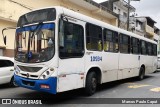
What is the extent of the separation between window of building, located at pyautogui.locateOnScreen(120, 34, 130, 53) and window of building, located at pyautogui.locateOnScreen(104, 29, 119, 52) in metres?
0.62

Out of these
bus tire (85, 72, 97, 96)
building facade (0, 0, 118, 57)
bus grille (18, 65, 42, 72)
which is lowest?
bus tire (85, 72, 97, 96)

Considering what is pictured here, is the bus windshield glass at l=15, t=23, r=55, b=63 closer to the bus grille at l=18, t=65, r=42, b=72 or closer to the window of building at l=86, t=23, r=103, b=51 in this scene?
the bus grille at l=18, t=65, r=42, b=72

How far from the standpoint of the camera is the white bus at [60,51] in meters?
7.01

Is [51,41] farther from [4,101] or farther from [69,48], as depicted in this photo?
[4,101]

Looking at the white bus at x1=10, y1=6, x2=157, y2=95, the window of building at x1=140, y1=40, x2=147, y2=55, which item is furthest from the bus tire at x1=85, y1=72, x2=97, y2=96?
the window of building at x1=140, y1=40, x2=147, y2=55

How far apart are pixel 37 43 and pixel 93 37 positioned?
251 cm

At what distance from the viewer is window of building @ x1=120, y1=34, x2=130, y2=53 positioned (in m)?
11.4

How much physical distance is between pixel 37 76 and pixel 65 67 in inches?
34.9

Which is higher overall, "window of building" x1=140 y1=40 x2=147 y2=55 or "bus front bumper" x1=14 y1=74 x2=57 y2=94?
"window of building" x1=140 y1=40 x2=147 y2=55

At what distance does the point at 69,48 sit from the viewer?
7488mm

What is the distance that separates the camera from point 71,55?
7570mm

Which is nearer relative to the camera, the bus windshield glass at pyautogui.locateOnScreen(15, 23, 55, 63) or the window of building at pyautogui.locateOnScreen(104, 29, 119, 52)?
the bus windshield glass at pyautogui.locateOnScreen(15, 23, 55, 63)

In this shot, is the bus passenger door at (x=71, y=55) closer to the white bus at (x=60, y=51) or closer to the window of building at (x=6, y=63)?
the white bus at (x=60, y=51)

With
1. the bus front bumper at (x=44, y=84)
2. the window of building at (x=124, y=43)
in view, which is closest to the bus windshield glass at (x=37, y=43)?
the bus front bumper at (x=44, y=84)
